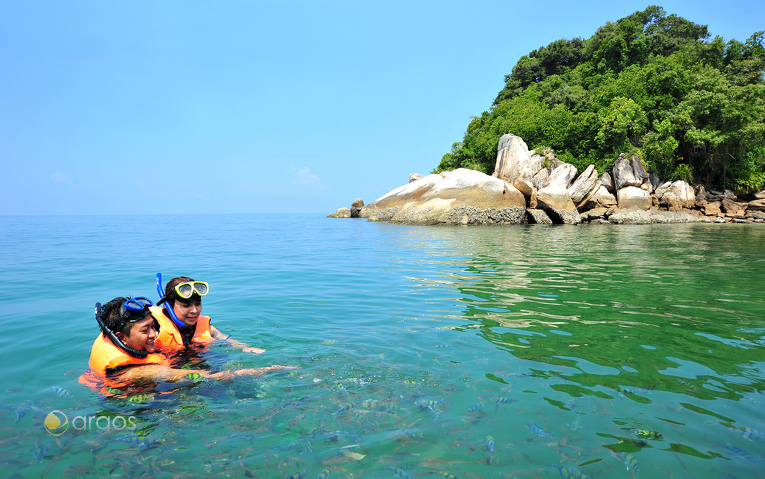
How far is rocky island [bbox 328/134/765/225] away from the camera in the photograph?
26.0 metres

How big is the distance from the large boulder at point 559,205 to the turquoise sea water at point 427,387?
18575 mm

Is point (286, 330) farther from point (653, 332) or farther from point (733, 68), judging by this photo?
point (733, 68)

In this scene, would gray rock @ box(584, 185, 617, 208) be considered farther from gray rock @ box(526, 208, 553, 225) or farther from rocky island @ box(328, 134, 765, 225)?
gray rock @ box(526, 208, 553, 225)

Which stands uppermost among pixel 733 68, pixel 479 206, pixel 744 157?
pixel 733 68

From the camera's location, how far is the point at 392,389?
3.76 m

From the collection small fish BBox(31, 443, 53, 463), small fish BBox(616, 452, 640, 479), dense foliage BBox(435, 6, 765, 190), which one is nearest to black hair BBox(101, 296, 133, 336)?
small fish BBox(31, 443, 53, 463)

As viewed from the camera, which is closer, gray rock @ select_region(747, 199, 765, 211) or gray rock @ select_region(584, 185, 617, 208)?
gray rock @ select_region(747, 199, 765, 211)

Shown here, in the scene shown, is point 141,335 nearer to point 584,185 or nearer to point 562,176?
point 562,176

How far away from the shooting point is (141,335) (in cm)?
376

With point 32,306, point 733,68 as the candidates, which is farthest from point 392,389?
point 733,68

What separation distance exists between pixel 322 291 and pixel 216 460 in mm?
5563

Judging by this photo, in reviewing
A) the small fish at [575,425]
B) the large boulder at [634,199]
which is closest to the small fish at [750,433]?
the small fish at [575,425]

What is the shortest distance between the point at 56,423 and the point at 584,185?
31491 mm

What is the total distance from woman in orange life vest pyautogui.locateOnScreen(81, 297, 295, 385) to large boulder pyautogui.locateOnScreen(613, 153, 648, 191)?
1275 inches
